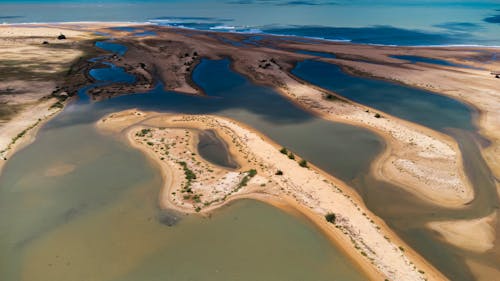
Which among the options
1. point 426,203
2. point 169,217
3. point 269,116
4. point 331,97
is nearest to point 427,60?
point 331,97

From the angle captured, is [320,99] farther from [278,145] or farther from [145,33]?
[145,33]

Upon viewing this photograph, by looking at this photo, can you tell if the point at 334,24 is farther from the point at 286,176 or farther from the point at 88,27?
the point at 286,176

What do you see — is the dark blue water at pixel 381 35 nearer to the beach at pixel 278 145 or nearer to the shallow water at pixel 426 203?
the beach at pixel 278 145

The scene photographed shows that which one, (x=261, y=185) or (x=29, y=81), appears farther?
(x=29, y=81)

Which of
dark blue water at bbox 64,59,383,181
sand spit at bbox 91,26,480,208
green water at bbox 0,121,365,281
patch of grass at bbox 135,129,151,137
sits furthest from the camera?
patch of grass at bbox 135,129,151,137

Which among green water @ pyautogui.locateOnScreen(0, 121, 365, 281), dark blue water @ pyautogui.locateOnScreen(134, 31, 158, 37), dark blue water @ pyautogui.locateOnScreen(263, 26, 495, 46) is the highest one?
dark blue water @ pyautogui.locateOnScreen(263, 26, 495, 46)

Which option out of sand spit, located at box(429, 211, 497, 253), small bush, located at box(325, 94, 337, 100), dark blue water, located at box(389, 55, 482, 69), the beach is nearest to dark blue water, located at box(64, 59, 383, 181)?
the beach

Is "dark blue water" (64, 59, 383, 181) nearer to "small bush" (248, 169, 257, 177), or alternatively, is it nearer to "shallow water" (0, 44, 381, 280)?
"shallow water" (0, 44, 381, 280)
